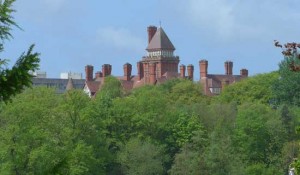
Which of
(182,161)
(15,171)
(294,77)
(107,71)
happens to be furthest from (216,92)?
(15,171)

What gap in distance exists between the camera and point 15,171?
5484 cm

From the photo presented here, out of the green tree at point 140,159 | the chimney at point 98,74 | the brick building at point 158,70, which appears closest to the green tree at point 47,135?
the green tree at point 140,159

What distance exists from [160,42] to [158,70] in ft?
14.2

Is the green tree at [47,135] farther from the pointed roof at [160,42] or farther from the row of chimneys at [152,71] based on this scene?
the pointed roof at [160,42]

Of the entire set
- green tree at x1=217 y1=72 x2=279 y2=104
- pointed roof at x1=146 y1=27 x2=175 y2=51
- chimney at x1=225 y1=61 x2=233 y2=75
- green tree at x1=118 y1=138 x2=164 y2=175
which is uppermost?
pointed roof at x1=146 y1=27 x2=175 y2=51

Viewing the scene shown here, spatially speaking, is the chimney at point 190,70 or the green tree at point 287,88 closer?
the green tree at point 287,88

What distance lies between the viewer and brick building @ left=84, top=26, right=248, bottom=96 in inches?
5153

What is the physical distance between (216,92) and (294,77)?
108 feet

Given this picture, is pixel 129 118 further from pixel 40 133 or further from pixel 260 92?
pixel 260 92

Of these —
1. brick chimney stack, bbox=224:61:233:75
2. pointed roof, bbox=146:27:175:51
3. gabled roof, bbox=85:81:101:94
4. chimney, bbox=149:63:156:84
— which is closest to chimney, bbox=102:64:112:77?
pointed roof, bbox=146:27:175:51

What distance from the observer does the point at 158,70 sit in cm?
13488

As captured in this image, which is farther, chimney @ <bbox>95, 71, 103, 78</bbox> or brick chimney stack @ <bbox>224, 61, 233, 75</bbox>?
chimney @ <bbox>95, 71, 103, 78</bbox>

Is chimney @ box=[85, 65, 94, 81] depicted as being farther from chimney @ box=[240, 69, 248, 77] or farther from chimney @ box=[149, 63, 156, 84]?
chimney @ box=[240, 69, 248, 77]

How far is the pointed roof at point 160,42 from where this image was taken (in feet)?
451
